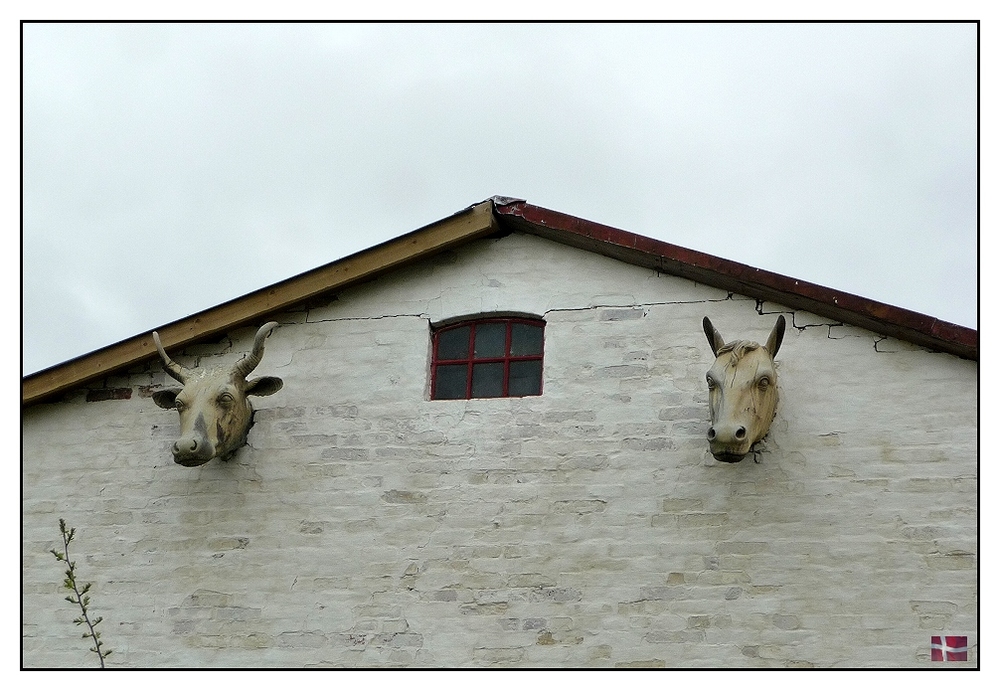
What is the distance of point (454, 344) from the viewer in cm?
1088

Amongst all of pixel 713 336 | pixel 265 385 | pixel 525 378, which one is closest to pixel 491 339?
pixel 525 378

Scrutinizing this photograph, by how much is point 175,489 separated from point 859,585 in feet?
17.5

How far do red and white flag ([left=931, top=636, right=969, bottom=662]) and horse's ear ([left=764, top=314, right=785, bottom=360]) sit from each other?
230cm

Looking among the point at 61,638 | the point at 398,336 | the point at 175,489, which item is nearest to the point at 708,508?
the point at 398,336

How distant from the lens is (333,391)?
10812mm

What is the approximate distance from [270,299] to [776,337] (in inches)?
166

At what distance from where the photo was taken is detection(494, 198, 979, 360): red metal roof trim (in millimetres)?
9717

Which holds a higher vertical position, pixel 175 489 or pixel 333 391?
pixel 333 391

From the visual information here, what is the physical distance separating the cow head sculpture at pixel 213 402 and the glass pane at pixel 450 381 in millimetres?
1263

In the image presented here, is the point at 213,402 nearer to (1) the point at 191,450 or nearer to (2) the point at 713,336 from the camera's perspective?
(1) the point at 191,450

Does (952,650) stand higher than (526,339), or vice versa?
(526,339)

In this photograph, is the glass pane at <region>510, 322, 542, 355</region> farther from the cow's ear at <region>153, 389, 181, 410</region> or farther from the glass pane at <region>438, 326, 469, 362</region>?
the cow's ear at <region>153, 389, 181, 410</region>

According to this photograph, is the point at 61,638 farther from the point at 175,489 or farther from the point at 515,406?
the point at 515,406

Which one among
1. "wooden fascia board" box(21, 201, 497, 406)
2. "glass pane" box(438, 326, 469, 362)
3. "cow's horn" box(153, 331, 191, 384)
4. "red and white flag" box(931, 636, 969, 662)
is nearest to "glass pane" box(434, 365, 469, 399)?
"glass pane" box(438, 326, 469, 362)
